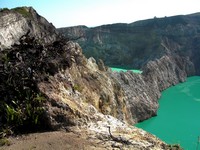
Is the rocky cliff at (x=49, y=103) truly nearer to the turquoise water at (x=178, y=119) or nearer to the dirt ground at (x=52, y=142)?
the dirt ground at (x=52, y=142)

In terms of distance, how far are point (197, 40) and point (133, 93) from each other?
150 ft

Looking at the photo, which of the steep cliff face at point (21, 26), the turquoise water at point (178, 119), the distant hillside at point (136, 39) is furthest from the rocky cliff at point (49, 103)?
the distant hillside at point (136, 39)

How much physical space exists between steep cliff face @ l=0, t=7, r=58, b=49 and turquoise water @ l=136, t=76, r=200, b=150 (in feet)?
37.4

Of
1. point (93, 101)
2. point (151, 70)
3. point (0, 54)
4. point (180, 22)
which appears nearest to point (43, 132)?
point (0, 54)

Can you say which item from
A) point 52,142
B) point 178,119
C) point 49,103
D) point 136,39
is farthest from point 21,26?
point 136,39

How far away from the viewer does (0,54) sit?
479 inches

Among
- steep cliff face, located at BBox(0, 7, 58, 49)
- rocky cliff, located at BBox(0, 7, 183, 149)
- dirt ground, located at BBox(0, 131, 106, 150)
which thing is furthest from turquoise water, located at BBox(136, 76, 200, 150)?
dirt ground, located at BBox(0, 131, 106, 150)

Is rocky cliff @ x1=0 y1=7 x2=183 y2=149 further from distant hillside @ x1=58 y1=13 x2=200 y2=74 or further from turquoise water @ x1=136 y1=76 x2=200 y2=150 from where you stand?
distant hillside @ x1=58 y1=13 x2=200 y2=74

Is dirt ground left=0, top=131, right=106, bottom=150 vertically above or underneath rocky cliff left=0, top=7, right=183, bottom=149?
underneath

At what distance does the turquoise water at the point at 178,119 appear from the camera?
27.4 m

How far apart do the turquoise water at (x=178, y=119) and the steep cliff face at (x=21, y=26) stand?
11.4m

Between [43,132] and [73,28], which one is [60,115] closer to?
[43,132]

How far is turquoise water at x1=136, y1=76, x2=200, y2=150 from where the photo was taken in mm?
27422

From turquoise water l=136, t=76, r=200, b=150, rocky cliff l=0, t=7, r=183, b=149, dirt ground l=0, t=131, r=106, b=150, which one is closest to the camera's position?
dirt ground l=0, t=131, r=106, b=150
